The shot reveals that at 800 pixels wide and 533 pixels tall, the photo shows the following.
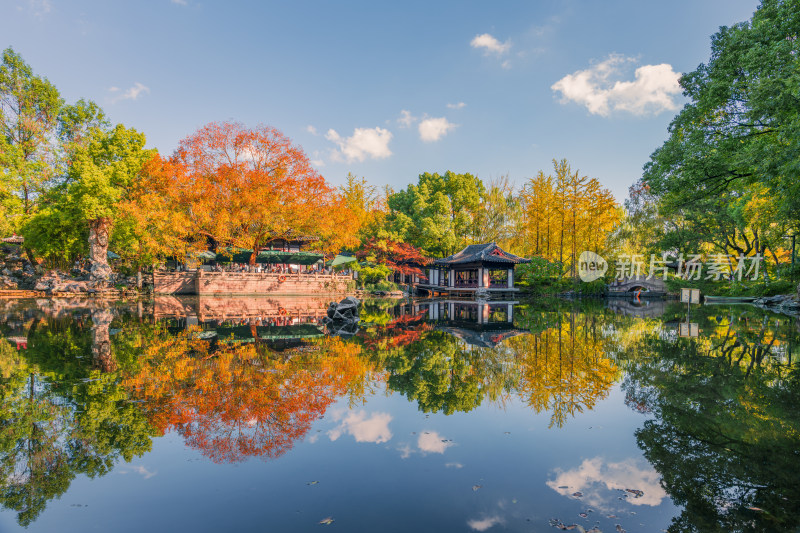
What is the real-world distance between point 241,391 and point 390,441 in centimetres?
239

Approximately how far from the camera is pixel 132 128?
2805 centimetres

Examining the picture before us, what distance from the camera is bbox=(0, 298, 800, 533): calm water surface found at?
2.79 m

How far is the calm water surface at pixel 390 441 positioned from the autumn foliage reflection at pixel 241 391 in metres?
0.03

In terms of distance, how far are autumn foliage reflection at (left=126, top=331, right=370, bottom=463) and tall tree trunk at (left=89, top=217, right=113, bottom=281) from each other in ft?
79.3

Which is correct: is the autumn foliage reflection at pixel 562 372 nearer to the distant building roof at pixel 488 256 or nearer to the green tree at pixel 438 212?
the distant building roof at pixel 488 256

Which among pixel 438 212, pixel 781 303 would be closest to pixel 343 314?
pixel 781 303

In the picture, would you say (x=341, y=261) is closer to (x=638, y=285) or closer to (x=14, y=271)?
(x=14, y=271)

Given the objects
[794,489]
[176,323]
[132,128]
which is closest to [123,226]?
[132,128]

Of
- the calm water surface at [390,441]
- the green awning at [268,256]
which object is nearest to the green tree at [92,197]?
the green awning at [268,256]

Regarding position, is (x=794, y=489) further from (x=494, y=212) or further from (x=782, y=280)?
(x=494, y=212)

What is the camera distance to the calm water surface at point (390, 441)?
279 centimetres

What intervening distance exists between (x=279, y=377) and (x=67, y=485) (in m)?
3.00

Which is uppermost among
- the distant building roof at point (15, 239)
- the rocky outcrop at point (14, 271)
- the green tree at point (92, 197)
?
the green tree at point (92, 197)

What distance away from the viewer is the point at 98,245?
26.6 metres
